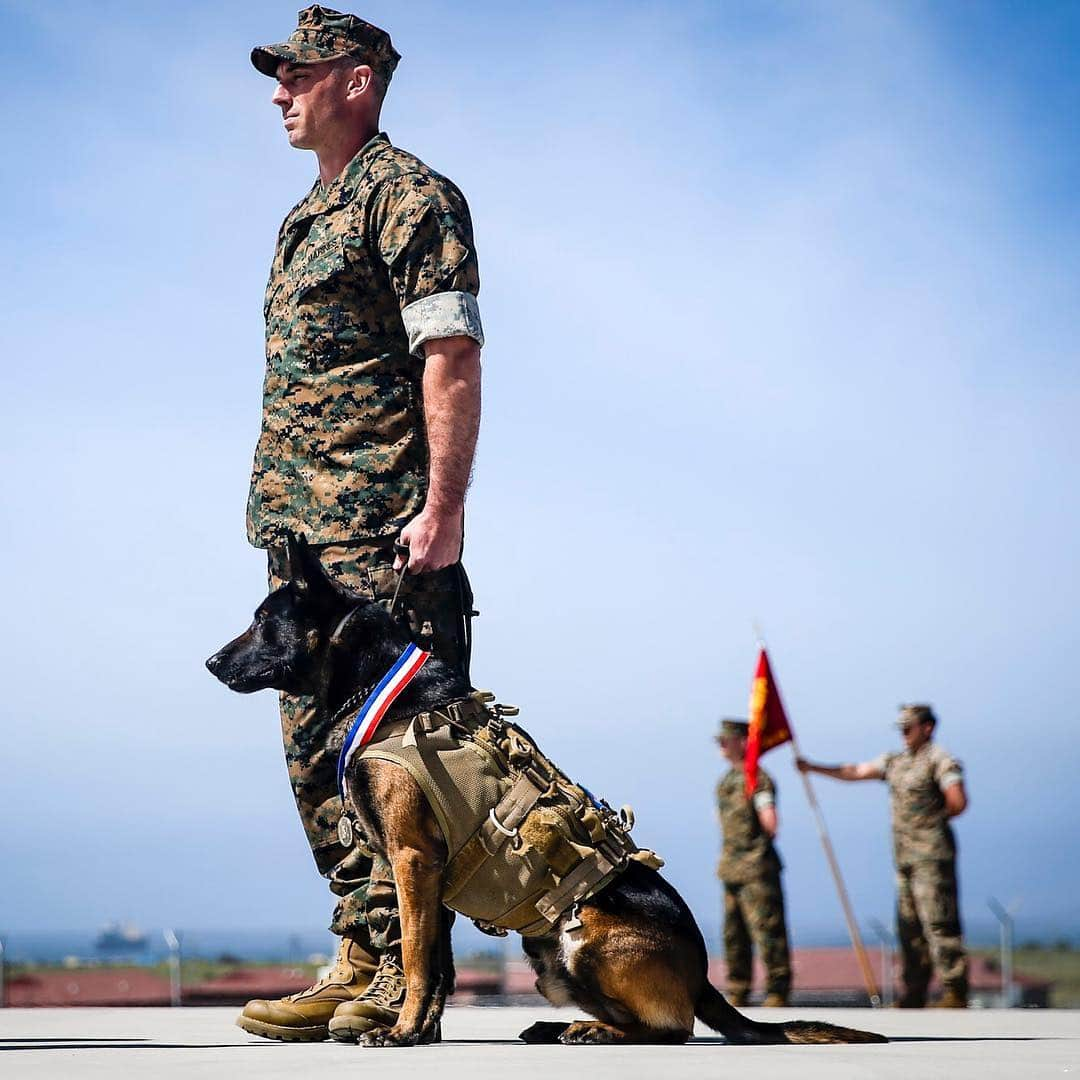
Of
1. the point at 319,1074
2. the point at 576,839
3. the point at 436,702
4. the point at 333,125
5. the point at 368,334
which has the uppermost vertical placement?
the point at 333,125

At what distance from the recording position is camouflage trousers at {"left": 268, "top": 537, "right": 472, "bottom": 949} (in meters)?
4.74

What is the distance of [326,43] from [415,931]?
9.26 feet

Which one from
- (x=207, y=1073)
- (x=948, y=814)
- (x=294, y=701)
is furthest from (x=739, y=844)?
(x=207, y=1073)

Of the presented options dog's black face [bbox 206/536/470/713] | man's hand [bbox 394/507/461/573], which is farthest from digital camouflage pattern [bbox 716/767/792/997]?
dog's black face [bbox 206/536/470/713]

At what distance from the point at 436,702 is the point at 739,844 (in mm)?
8451

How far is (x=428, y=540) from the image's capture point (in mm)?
4633

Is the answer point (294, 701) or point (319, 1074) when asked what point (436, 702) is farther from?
point (319, 1074)

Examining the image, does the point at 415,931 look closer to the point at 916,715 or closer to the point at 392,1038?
the point at 392,1038

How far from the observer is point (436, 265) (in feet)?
15.7

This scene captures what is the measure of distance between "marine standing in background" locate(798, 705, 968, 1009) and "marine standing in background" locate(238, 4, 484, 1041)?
22.8 feet

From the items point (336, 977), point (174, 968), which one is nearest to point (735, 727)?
point (174, 968)

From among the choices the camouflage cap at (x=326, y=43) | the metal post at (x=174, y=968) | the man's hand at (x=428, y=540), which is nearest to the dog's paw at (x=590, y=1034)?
the man's hand at (x=428, y=540)

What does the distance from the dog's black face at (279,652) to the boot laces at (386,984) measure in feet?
2.77

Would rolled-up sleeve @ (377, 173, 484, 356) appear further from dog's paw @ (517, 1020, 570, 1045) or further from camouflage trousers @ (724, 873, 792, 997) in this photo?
camouflage trousers @ (724, 873, 792, 997)
